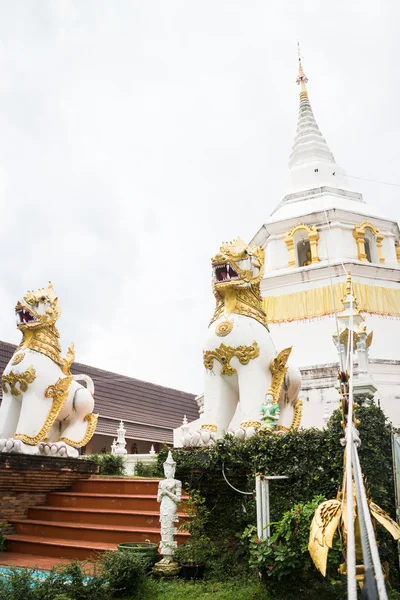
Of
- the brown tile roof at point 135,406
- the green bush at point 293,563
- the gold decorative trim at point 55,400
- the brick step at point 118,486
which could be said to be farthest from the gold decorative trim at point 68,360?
the brown tile roof at point 135,406

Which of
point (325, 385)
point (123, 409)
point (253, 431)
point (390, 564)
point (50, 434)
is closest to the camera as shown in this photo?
point (390, 564)

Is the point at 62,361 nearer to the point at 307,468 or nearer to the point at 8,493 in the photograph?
the point at 8,493

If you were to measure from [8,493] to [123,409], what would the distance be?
52.1 feet

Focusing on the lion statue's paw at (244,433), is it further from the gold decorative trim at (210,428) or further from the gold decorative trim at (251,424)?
the gold decorative trim at (210,428)

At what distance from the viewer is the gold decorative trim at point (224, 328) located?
7.13 meters

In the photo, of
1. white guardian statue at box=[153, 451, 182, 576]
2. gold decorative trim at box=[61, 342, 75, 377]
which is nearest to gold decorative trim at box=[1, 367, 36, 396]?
gold decorative trim at box=[61, 342, 75, 377]

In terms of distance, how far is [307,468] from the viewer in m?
5.03

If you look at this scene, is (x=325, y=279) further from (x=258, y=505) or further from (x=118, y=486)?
(x=258, y=505)

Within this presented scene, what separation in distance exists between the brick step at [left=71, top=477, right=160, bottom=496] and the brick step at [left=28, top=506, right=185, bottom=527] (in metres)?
0.58

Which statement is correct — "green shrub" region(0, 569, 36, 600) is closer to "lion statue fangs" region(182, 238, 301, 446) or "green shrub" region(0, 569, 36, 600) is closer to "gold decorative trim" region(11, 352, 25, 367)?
"lion statue fangs" region(182, 238, 301, 446)

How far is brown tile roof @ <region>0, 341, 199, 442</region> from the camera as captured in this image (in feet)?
73.7

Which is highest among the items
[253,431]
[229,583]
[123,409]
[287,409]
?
[123,409]

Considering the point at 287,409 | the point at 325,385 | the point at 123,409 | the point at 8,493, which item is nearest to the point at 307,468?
the point at 287,409

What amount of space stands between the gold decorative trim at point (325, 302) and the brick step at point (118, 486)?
9.51 meters
